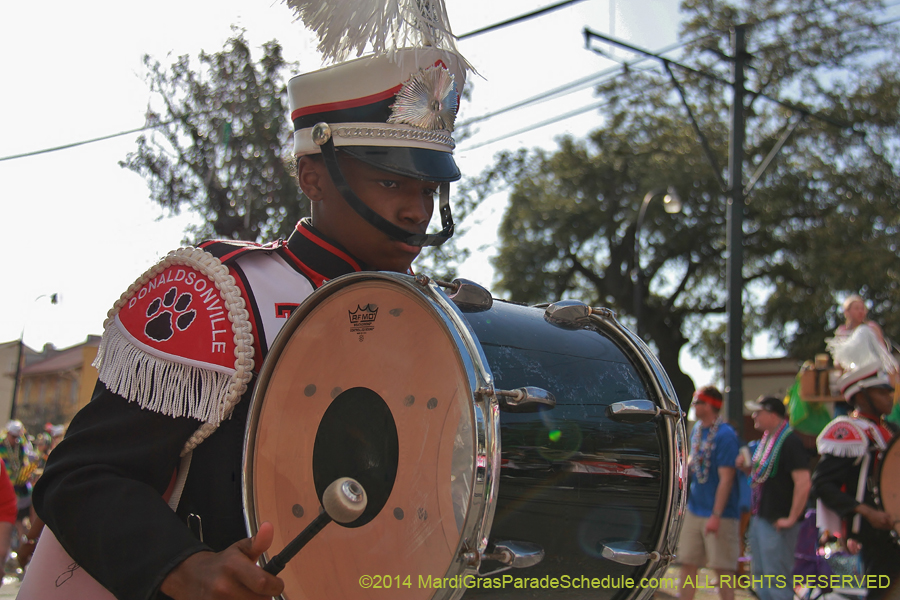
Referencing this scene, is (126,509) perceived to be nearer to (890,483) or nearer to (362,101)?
(362,101)

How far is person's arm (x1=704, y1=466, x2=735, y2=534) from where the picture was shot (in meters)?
6.86

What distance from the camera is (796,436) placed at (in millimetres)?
6973

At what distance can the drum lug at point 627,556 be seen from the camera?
1805 millimetres

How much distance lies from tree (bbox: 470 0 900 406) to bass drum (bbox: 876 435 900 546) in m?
9.95

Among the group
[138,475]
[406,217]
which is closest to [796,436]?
[406,217]

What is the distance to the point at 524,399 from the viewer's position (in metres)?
1.62

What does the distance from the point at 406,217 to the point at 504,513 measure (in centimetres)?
80

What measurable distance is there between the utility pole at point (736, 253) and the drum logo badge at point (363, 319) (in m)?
8.17

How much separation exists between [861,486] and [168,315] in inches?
221

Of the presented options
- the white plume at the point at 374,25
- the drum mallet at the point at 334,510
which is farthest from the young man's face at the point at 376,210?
the drum mallet at the point at 334,510

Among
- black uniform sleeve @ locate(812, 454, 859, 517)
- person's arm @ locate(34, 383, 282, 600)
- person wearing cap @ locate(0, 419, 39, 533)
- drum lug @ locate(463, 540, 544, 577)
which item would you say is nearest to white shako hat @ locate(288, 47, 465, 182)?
person's arm @ locate(34, 383, 282, 600)

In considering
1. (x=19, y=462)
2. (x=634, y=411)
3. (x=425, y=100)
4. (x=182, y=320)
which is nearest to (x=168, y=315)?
(x=182, y=320)

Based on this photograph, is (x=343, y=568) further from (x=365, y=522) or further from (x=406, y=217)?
(x=406, y=217)

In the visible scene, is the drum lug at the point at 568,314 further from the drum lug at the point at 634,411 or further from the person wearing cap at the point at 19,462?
the person wearing cap at the point at 19,462
